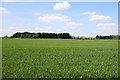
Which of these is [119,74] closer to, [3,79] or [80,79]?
[80,79]

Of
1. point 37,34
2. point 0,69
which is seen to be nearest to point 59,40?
point 37,34

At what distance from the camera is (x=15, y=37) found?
81750mm

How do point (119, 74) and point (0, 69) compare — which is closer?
point (119, 74)

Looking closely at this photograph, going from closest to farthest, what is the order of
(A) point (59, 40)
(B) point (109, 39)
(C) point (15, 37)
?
(C) point (15, 37), (A) point (59, 40), (B) point (109, 39)

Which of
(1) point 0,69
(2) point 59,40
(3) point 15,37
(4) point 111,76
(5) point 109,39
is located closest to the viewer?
(4) point 111,76

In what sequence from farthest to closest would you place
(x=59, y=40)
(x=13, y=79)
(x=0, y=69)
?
1. (x=59, y=40)
2. (x=0, y=69)
3. (x=13, y=79)

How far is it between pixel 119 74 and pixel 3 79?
6.14m

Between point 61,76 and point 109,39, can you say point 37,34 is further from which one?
point 61,76

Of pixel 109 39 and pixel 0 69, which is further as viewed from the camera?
pixel 109 39

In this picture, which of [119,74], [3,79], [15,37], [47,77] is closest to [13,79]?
[3,79]

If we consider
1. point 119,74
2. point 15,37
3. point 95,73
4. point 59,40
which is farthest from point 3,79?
point 59,40

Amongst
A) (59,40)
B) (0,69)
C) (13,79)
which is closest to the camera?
(13,79)

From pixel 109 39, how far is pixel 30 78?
84.6m

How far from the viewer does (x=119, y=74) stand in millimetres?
15938
